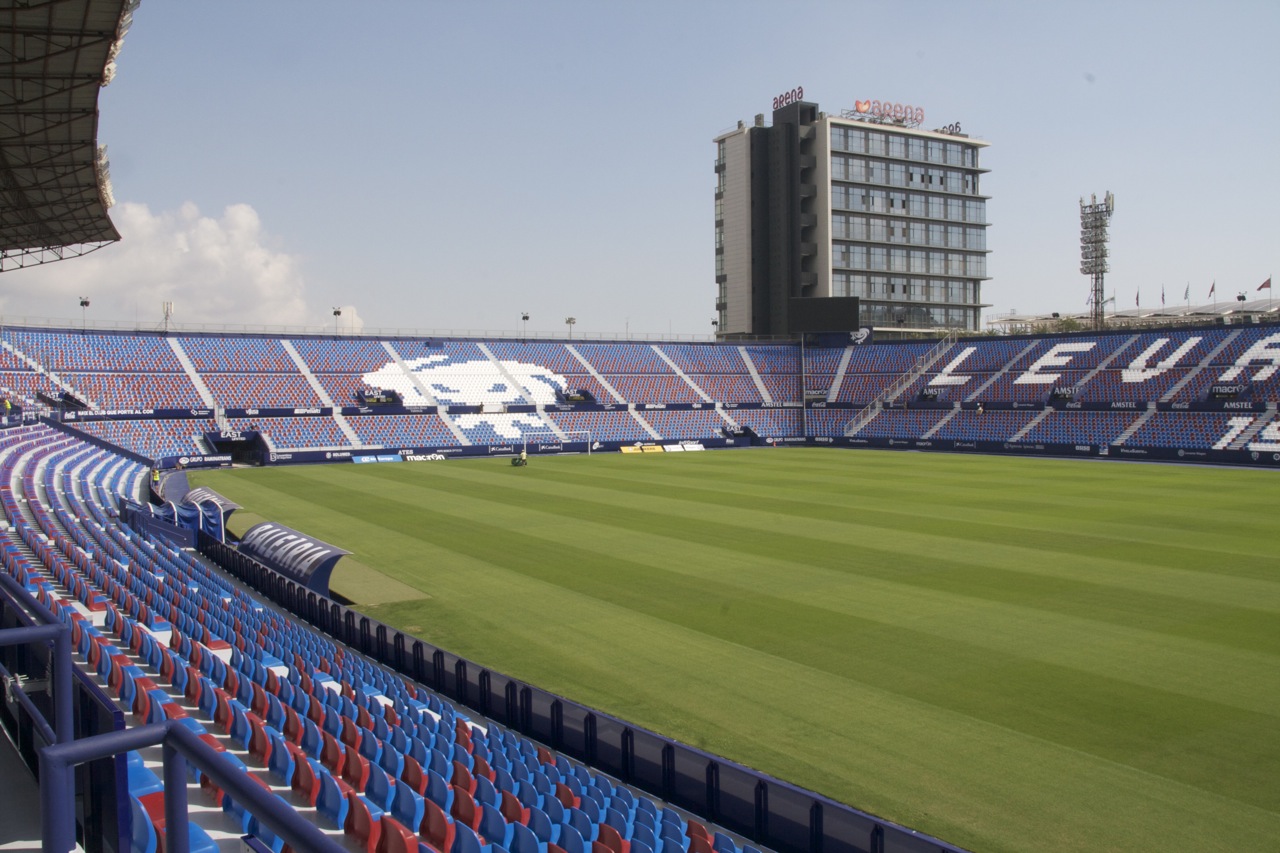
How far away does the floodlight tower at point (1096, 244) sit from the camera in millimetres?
101312

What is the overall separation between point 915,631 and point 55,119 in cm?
2082

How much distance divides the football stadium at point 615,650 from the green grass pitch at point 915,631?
0.10m

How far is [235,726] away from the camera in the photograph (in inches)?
458

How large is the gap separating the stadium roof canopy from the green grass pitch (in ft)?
39.6

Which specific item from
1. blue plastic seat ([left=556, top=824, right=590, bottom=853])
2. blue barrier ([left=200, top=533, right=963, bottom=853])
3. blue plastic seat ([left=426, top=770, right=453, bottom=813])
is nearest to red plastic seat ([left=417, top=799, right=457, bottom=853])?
blue plastic seat ([left=426, top=770, right=453, bottom=813])

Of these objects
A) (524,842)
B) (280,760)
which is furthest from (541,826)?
(280,760)

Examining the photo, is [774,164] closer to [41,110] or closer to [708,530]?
[708,530]

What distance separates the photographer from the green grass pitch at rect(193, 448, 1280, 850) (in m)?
13.4

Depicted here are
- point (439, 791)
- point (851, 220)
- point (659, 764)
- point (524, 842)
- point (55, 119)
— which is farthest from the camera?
point (851, 220)

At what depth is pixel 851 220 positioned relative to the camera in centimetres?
9244

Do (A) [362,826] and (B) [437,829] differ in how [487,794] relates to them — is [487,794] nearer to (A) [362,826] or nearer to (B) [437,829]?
(B) [437,829]

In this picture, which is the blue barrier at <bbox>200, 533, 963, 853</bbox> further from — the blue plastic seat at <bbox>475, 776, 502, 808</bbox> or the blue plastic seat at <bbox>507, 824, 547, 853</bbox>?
the blue plastic seat at <bbox>507, 824, 547, 853</bbox>

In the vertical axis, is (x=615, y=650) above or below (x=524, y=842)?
below

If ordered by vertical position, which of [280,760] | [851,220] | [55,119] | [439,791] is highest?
[851,220]
